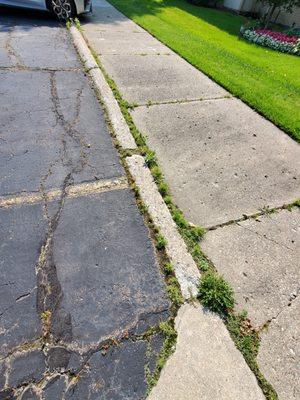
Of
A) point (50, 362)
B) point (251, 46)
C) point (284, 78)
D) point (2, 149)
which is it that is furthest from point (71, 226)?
point (251, 46)

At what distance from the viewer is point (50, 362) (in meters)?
2.14

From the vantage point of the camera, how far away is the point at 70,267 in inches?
106

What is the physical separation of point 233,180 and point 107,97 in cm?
264

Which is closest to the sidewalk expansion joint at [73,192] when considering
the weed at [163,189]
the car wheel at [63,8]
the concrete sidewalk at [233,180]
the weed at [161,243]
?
the weed at [163,189]

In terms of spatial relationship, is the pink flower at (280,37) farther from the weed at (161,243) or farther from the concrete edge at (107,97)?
the weed at (161,243)

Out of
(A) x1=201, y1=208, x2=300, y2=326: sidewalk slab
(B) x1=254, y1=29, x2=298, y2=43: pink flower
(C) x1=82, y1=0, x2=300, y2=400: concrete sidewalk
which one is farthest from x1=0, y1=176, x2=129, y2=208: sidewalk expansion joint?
(B) x1=254, y1=29, x2=298, y2=43: pink flower

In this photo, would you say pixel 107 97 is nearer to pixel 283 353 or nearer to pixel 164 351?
pixel 164 351

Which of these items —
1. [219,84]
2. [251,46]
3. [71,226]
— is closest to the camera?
[71,226]

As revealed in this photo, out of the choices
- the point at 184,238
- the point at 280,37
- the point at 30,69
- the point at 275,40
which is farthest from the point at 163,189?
the point at 280,37

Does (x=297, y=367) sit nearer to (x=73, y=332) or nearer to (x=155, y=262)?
(x=155, y=262)

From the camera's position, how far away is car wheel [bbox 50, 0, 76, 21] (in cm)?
868

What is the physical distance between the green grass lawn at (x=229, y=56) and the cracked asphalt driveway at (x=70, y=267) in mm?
2930

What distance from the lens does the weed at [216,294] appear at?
2.52 m

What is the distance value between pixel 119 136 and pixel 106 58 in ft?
10.8
